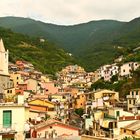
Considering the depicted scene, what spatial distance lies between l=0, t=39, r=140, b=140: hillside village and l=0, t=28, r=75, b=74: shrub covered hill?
2025 centimetres

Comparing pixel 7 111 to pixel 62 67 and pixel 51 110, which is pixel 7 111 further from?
pixel 62 67

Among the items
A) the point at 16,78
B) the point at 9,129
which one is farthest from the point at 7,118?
the point at 16,78

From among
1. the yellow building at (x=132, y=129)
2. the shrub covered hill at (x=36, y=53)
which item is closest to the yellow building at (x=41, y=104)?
the yellow building at (x=132, y=129)

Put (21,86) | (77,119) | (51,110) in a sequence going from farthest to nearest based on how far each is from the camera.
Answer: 1. (21,86)
2. (77,119)
3. (51,110)

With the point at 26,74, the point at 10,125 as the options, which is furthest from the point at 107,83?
the point at 10,125

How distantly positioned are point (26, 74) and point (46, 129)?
164 ft

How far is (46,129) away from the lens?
33594mm

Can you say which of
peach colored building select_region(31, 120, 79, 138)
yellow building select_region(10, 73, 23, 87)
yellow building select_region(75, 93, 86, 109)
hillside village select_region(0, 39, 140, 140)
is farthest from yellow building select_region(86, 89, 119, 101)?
peach colored building select_region(31, 120, 79, 138)

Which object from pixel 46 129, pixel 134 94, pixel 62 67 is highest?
pixel 62 67

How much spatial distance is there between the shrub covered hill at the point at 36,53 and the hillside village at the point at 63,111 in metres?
20.2

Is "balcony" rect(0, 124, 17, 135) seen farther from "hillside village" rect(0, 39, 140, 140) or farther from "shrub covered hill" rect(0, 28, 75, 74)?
"shrub covered hill" rect(0, 28, 75, 74)

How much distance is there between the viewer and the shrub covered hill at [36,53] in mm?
116494

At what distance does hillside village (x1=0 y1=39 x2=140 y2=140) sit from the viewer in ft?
66.3

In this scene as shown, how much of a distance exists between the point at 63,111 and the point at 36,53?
236 feet
